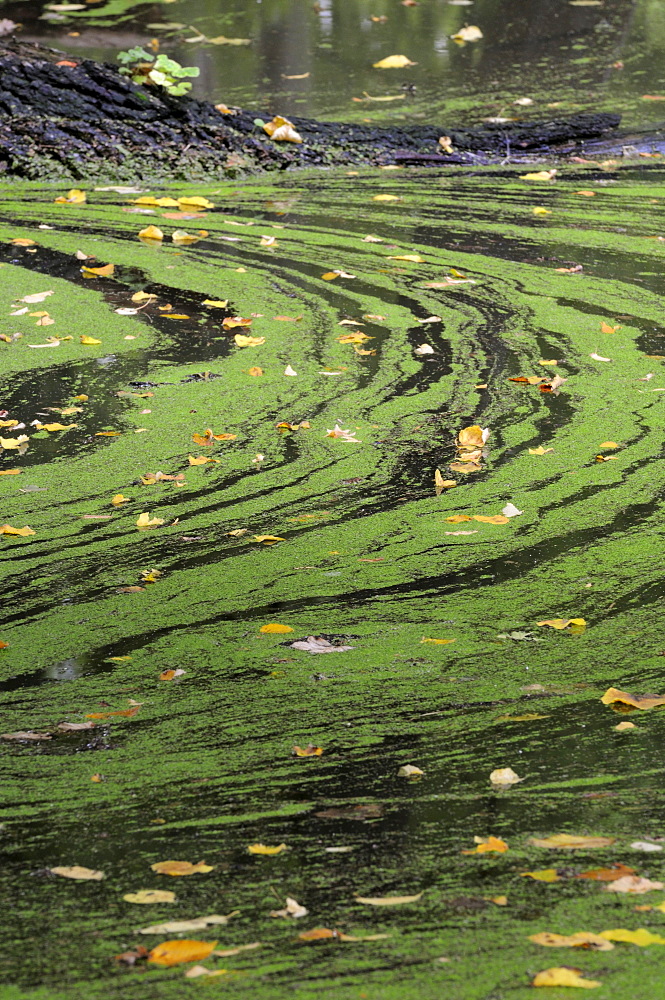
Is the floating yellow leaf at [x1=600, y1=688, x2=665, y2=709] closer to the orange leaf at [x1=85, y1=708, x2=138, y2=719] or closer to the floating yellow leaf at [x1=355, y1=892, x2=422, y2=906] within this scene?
the floating yellow leaf at [x1=355, y1=892, x2=422, y2=906]

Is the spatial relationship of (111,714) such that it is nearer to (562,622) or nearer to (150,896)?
(150,896)

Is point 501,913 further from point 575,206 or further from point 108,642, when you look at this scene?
point 575,206

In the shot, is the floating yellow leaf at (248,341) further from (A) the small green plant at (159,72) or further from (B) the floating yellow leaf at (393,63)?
(B) the floating yellow leaf at (393,63)

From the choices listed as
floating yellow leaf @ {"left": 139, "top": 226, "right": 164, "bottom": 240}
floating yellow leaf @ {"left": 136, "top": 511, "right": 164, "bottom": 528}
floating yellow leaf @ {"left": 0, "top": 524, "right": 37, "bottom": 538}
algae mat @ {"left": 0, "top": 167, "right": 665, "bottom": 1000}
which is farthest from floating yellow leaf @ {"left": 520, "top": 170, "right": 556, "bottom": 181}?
floating yellow leaf @ {"left": 0, "top": 524, "right": 37, "bottom": 538}

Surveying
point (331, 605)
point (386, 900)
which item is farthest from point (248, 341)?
point (386, 900)

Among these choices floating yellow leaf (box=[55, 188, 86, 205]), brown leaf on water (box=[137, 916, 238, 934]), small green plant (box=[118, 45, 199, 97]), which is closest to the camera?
brown leaf on water (box=[137, 916, 238, 934])

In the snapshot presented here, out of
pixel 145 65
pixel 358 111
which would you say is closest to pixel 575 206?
pixel 358 111

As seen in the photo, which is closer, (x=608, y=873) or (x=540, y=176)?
(x=608, y=873)
